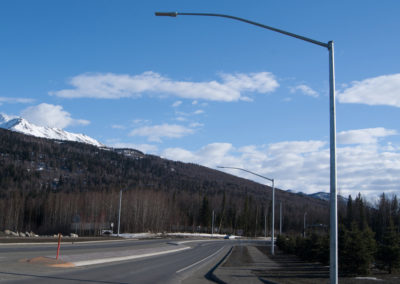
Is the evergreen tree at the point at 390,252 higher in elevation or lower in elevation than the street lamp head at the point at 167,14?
lower

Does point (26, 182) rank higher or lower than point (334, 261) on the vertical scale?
higher

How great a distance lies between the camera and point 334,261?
10969mm

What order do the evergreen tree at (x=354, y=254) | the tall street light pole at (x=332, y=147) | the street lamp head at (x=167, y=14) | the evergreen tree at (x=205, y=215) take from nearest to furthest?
the street lamp head at (x=167, y=14)
the tall street light pole at (x=332, y=147)
the evergreen tree at (x=354, y=254)
the evergreen tree at (x=205, y=215)

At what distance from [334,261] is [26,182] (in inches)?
7051

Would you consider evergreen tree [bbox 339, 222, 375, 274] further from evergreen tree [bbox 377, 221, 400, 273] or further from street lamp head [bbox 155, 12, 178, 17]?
street lamp head [bbox 155, 12, 178, 17]

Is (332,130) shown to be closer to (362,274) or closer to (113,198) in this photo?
(362,274)

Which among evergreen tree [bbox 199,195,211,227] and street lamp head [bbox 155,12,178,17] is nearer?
street lamp head [bbox 155,12,178,17]

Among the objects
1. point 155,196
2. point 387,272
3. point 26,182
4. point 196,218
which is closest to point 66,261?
point 387,272

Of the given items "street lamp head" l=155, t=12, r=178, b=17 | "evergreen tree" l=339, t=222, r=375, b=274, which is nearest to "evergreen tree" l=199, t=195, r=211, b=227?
"evergreen tree" l=339, t=222, r=375, b=274

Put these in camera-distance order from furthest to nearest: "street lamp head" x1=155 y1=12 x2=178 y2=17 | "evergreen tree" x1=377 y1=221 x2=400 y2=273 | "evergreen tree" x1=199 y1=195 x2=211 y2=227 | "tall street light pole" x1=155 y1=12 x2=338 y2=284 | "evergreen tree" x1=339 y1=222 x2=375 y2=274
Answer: "evergreen tree" x1=199 y1=195 x2=211 y2=227
"evergreen tree" x1=377 y1=221 x2=400 y2=273
"evergreen tree" x1=339 y1=222 x2=375 y2=274
"tall street light pole" x1=155 y1=12 x2=338 y2=284
"street lamp head" x1=155 y1=12 x2=178 y2=17

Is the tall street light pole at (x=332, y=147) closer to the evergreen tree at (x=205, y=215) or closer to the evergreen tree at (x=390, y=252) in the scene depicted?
the evergreen tree at (x=390, y=252)

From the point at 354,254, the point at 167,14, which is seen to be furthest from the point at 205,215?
the point at 167,14

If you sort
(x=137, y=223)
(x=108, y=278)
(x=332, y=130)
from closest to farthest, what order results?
1. (x=332, y=130)
2. (x=108, y=278)
3. (x=137, y=223)

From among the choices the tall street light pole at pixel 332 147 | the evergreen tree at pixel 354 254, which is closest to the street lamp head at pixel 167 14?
the tall street light pole at pixel 332 147
